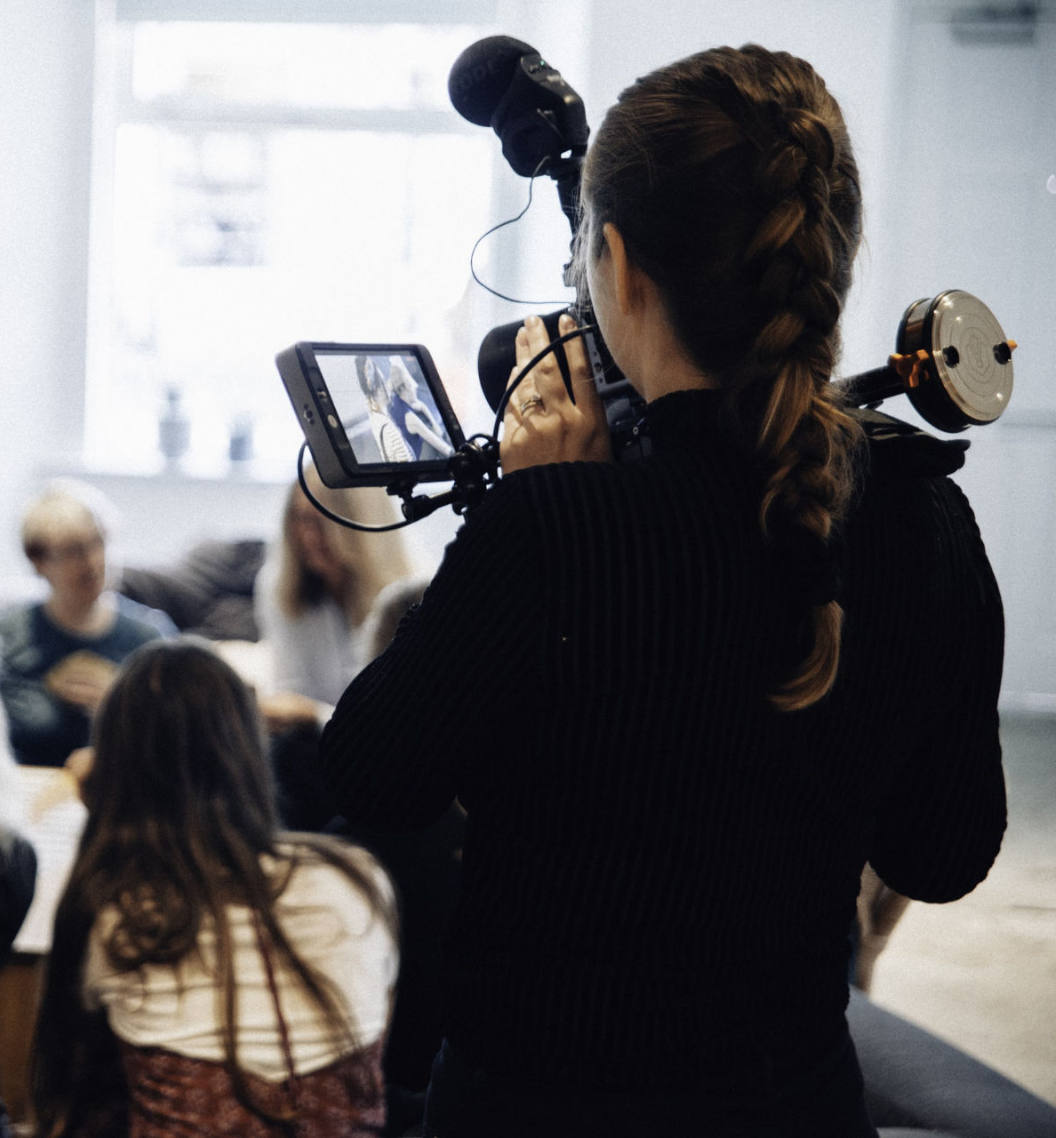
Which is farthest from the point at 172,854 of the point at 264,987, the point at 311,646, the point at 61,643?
the point at 61,643

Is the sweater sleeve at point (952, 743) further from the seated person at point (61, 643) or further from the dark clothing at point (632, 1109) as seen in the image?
the seated person at point (61, 643)

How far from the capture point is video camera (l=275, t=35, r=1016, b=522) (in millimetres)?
699

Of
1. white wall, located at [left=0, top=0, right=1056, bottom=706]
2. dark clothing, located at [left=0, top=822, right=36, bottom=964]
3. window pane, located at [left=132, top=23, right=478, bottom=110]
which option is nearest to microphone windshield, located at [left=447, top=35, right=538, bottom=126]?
dark clothing, located at [left=0, top=822, right=36, bottom=964]

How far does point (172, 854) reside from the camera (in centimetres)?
152

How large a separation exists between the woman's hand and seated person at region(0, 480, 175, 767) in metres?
2.37

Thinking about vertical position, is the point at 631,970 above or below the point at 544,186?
below

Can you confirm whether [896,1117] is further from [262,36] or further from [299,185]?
[262,36]

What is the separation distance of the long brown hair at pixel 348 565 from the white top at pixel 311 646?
0.02 m

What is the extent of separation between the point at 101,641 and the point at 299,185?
2276 millimetres

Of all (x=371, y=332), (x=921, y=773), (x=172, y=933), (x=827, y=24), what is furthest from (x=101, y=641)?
(x=827, y=24)

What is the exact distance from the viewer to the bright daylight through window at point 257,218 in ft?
14.8

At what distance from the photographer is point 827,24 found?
150 inches

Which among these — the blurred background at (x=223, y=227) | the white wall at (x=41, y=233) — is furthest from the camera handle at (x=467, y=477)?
the white wall at (x=41, y=233)

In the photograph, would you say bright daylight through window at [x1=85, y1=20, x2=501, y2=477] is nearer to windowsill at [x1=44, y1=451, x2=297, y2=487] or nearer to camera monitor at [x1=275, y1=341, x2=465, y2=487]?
windowsill at [x1=44, y1=451, x2=297, y2=487]
